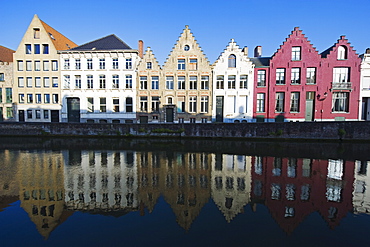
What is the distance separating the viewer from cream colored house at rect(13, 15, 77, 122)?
27422 millimetres

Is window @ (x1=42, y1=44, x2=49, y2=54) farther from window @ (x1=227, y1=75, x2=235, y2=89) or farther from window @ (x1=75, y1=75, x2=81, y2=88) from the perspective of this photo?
window @ (x1=227, y1=75, x2=235, y2=89)

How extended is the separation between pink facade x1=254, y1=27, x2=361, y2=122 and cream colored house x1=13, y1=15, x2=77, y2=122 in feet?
97.3

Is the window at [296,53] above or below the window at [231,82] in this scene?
above

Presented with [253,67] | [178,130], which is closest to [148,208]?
[178,130]

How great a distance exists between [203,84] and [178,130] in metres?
9.74

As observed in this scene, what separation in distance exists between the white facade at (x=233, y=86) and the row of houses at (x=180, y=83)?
132mm

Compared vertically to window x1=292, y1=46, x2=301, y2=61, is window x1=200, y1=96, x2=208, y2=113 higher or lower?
lower

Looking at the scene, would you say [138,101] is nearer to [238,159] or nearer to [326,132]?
[238,159]

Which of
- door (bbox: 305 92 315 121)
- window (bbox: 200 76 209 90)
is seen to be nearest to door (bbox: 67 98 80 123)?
window (bbox: 200 76 209 90)

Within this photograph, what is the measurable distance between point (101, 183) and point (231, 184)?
5321mm

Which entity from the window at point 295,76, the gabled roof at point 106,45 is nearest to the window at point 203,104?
the window at point 295,76

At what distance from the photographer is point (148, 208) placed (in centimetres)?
570

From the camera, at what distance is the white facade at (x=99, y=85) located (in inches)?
1059

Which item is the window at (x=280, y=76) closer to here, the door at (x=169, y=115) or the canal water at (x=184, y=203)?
the door at (x=169, y=115)
